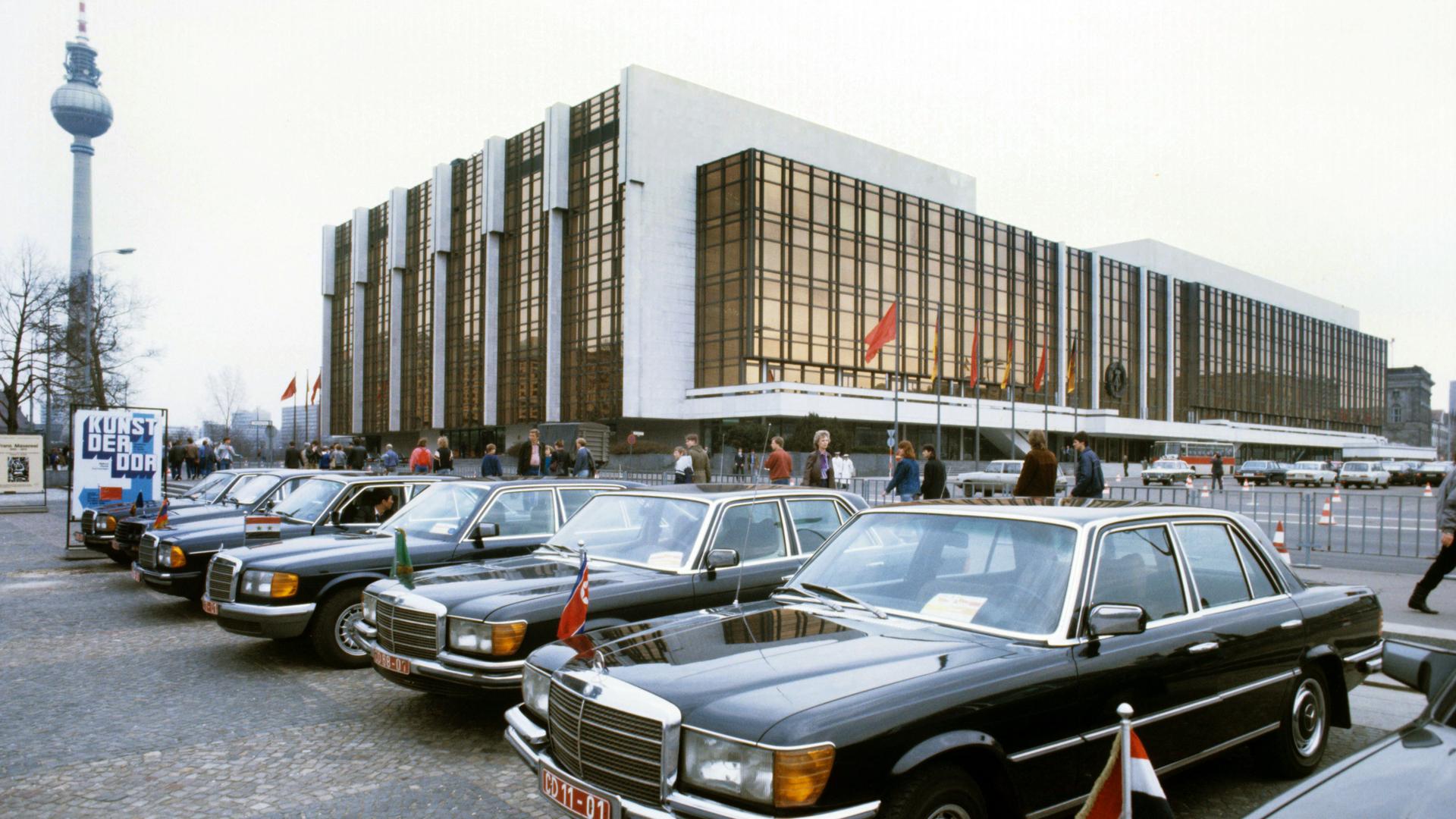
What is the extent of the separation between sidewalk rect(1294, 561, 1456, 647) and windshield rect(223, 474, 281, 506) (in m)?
11.8

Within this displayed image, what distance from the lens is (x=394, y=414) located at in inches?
2766

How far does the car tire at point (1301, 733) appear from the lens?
446 centimetres

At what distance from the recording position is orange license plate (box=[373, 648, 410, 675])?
17.4 ft

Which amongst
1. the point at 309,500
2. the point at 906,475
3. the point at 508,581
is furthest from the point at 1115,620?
the point at 906,475

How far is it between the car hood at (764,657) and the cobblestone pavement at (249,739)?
1218mm

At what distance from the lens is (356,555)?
741cm

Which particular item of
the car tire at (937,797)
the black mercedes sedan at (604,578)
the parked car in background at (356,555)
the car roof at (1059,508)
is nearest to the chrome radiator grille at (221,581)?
the parked car in background at (356,555)

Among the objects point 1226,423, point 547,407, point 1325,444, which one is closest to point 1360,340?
point 1325,444

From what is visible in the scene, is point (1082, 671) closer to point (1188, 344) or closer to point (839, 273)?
point (839, 273)

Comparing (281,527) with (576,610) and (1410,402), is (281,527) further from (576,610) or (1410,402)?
(1410,402)

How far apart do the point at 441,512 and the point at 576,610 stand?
4.01 metres

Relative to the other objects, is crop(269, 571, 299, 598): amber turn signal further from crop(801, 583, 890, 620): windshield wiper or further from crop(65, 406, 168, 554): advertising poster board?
crop(65, 406, 168, 554): advertising poster board

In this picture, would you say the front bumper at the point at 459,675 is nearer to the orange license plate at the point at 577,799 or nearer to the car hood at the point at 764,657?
the car hood at the point at 764,657

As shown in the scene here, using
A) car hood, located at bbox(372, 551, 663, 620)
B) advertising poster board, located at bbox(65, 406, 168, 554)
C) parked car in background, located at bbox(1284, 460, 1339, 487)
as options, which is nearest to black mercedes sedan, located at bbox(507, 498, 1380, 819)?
car hood, located at bbox(372, 551, 663, 620)
